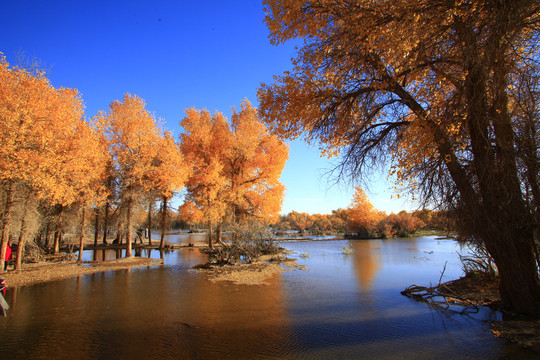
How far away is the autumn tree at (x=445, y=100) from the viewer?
15.5 ft

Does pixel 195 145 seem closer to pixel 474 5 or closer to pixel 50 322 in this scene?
pixel 50 322

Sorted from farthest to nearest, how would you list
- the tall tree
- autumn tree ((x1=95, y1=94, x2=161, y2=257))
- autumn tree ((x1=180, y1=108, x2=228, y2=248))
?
autumn tree ((x1=180, y1=108, x2=228, y2=248)), autumn tree ((x1=95, y1=94, x2=161, y2=257)), the tall tree

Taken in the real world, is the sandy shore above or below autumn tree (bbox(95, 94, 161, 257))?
below

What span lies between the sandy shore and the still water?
1.60 meters

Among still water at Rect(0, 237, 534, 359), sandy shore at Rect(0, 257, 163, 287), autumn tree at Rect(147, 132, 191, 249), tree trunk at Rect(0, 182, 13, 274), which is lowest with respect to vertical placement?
still water at Rect(0, 237, 534, 359)

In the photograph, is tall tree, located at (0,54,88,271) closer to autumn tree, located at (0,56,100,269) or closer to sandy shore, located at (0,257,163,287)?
autumn tree, located at (0,56,100,269)

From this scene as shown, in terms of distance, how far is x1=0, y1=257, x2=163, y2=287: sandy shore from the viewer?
37.4ft

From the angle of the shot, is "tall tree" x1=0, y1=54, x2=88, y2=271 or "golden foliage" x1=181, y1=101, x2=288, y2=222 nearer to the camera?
"tall tree" x1=0, y1=54, x2=88, y2=271

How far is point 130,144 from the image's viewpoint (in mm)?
17359

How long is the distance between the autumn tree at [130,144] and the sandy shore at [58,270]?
1768 mm

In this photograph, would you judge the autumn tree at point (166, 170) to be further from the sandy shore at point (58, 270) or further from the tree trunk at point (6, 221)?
the tree trunk at point (6, 221)

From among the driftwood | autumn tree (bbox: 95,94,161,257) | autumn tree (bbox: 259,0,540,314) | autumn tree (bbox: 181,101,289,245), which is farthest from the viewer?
autumn tree (bbox: 181,101,289,245)

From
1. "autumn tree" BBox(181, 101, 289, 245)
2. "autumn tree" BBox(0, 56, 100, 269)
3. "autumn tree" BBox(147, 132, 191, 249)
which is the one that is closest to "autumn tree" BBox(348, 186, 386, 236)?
"autumn tree" BBox(181, 101, 289, 245)

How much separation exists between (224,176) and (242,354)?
18416 millimetres
